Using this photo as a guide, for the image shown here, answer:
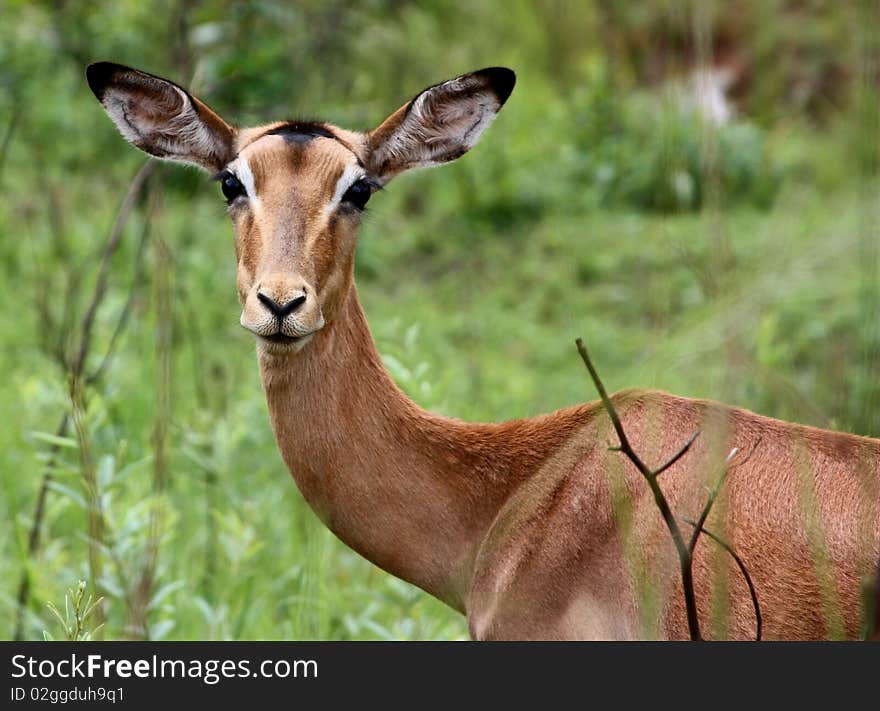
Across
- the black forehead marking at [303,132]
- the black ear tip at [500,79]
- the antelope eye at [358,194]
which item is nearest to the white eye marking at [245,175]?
the black forehead marking at [303,132]

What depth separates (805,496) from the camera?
334 cm

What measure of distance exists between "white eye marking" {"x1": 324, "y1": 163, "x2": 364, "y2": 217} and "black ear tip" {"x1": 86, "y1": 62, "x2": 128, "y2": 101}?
2.66 ft

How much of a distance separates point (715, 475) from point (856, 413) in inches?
119

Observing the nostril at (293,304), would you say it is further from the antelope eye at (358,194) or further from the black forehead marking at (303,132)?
the black forehead marking at (303,132)

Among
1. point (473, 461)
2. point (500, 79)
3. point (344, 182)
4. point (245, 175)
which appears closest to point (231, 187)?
point (245, 175)

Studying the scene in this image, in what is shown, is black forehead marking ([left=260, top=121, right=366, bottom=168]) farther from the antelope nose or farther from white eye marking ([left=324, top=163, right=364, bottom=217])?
the antelope nose

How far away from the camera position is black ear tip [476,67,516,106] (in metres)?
4.28

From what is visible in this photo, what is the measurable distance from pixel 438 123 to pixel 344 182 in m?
0.49

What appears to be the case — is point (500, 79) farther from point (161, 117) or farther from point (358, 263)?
point (358, 263)

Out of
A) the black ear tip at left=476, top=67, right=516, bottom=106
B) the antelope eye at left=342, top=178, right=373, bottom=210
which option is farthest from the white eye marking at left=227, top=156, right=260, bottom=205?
the black ear tip at left=476, top=67, right=516, bottom=106

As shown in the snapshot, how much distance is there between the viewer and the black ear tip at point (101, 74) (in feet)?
14.3

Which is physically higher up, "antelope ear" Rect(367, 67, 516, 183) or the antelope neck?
"antelope ear" Rect(367, 67, 516, 183)

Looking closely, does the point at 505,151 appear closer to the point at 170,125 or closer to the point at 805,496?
the point at 170,125

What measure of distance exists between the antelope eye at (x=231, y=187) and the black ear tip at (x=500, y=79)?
0.83 m
